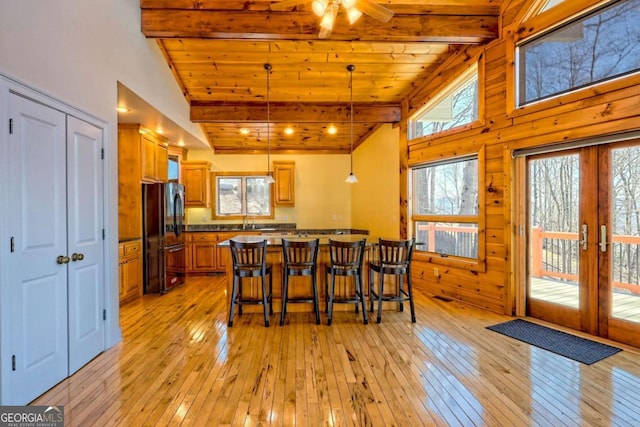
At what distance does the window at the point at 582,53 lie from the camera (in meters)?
2.77

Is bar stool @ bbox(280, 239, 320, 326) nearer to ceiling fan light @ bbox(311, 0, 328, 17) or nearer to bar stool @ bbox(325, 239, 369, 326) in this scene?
bar stool @ bbox(325, 239, 369, 326)

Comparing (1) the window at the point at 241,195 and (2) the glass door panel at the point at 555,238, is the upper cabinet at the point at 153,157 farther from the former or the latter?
(2) the glass door panel at the point at 555,238

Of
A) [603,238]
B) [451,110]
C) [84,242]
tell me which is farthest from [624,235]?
[84,242]

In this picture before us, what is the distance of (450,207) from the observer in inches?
177

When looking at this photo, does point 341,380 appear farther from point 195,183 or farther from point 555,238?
point 195,183

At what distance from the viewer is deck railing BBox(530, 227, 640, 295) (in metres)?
2.88

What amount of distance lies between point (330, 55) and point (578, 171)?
325 cm

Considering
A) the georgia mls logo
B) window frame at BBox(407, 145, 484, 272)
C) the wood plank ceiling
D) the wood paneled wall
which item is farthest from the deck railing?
the georgia mls logo

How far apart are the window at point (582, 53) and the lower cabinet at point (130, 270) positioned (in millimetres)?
5382

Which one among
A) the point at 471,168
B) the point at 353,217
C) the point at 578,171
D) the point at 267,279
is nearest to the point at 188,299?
the point at 267,279

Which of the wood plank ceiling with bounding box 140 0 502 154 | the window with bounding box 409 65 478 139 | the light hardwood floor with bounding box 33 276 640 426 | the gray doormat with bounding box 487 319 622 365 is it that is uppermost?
the wood plank ceiling with bounding box 140 0 502 154

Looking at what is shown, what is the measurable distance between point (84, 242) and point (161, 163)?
9.39 feet

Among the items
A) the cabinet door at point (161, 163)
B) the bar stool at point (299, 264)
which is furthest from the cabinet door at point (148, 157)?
the bar stool at point (299, 264)

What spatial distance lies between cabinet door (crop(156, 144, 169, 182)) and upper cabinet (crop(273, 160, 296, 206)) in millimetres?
2245
